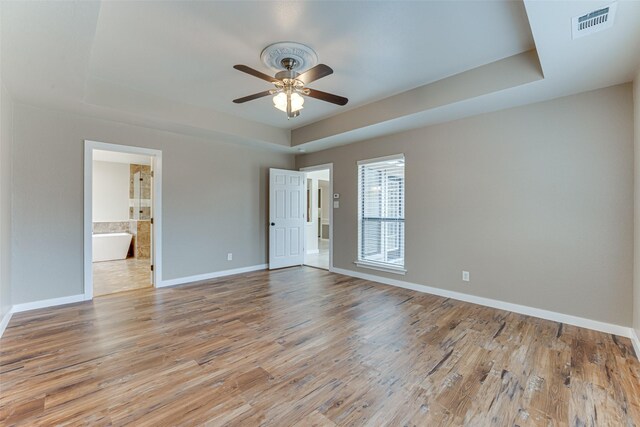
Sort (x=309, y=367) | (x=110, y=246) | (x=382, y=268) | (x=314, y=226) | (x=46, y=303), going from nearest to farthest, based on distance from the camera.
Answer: (x=309, y=367) → (x=46, y=303) → (x=382, y=268) → (x=110, y=246) → (x=314, y=226)

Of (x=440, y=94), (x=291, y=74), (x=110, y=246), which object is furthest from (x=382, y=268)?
(x=110, y=246)

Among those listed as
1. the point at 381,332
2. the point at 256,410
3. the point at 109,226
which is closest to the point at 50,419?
the point at 256,410

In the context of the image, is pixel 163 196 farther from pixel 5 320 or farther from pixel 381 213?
pixel 381 213

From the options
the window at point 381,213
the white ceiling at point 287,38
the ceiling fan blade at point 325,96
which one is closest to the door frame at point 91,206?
the white ceiling at point 287,38

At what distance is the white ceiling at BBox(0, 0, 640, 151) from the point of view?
214cm

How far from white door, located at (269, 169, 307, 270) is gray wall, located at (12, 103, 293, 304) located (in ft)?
0.76

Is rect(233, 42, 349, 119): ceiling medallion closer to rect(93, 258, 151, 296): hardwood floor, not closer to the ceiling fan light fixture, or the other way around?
the ceiling fan light fixture

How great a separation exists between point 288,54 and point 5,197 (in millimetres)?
3393

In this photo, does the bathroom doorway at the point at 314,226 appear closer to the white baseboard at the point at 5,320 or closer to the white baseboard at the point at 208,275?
the white baseboard at the point at 208,275

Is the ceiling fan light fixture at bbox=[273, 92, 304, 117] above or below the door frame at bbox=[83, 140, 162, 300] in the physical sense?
above

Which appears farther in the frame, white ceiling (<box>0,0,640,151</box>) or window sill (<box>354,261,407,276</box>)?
window sill (<box>354,261,407,276</box>)

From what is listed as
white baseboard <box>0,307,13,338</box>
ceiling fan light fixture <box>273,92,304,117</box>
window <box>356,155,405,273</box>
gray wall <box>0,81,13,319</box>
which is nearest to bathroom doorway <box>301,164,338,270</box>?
window <box>356,155,405,273</box>

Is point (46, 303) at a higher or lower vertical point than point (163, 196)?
lower

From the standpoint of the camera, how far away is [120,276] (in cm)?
536
